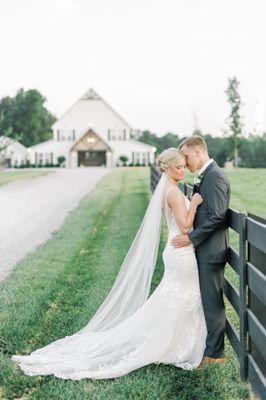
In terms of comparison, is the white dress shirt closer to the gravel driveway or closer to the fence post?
the fence post

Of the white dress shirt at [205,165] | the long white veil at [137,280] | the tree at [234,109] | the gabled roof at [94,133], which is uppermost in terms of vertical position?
the tree at [234,109]

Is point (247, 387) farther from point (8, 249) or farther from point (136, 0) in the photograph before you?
point (136, 0)

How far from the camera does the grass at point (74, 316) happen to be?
16.4ft

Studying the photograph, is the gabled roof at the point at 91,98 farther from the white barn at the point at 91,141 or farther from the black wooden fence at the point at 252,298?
the black wooden fence at the point at 252,298

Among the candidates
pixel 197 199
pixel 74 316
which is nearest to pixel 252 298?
pixel 197 199

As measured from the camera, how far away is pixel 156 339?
5578 mm

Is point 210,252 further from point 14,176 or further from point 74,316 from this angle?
point 14,176

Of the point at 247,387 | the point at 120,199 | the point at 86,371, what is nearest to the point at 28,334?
the point at 86,371

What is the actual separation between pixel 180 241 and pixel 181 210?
265mm

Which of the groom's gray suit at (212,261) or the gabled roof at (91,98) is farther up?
the gabled roof at (91,98)

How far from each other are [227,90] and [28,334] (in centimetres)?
7902

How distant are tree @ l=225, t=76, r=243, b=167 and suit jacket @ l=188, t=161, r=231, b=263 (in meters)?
75.5

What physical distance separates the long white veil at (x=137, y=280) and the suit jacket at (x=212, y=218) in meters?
0.67

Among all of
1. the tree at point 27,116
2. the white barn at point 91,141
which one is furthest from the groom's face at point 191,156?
the tree at point 27,116
